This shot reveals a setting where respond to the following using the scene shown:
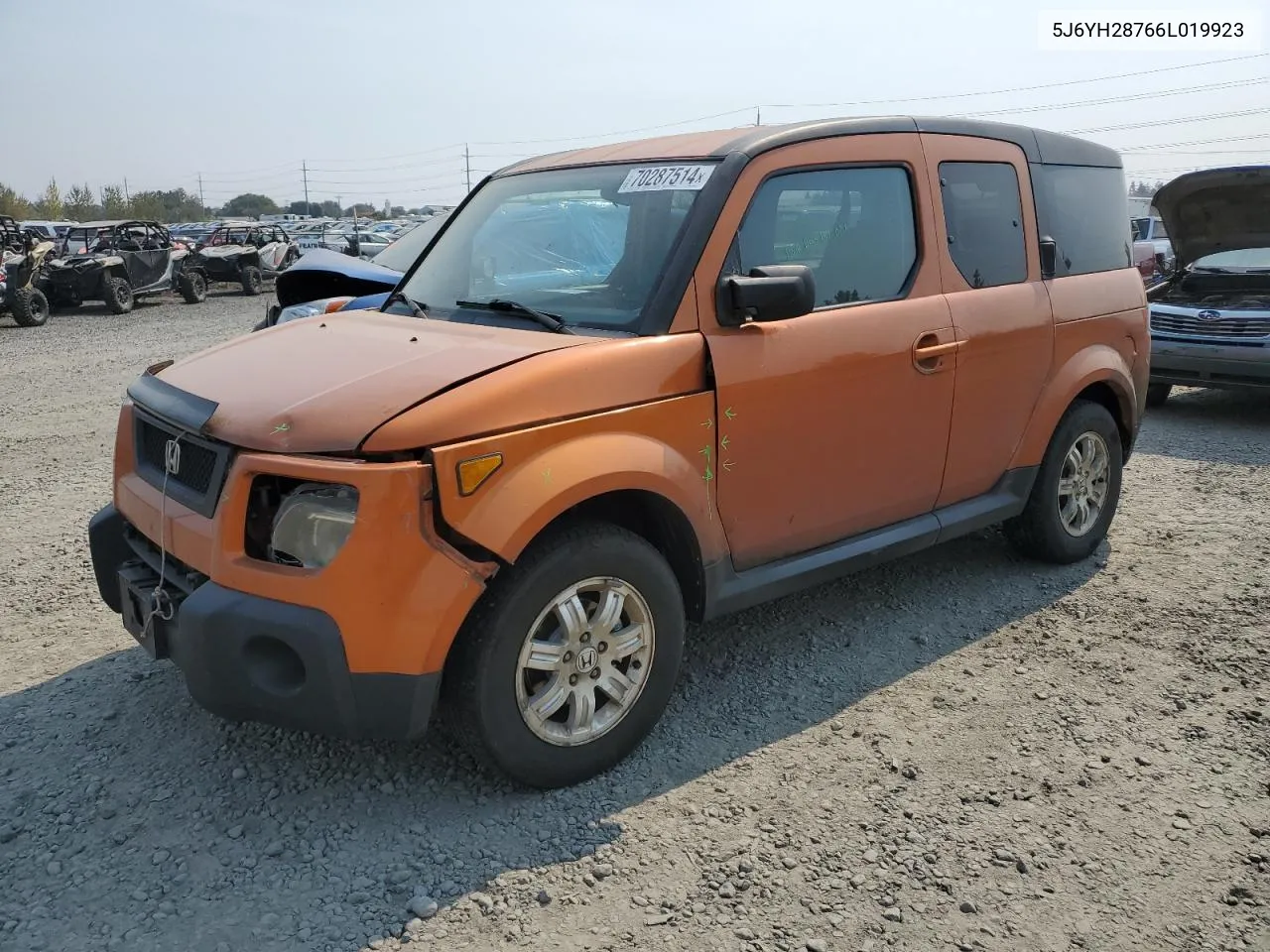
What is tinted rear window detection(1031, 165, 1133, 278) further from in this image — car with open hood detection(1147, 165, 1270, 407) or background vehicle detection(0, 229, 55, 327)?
background vehicle detection(0, 229, 55, 327)

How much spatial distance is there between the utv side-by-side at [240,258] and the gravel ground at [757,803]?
18362 millimetres

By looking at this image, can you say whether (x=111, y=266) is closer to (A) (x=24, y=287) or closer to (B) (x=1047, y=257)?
(A) (x=24, y=287)

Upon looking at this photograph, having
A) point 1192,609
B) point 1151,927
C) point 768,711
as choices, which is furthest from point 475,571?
point 1192,609

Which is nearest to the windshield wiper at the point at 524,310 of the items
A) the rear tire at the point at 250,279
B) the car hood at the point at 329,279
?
the car hood at the point at 329,279

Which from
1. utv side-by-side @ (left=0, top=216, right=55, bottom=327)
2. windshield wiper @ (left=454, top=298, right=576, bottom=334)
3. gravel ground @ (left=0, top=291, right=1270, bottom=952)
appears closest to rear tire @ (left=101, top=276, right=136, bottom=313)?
utv side-by-side @ (left=0, top=216, right=55, bottom=327)

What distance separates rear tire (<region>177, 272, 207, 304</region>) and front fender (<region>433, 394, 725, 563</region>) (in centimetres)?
1968

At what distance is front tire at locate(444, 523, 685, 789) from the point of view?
2846 millimetres

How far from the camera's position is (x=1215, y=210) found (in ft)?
29.3

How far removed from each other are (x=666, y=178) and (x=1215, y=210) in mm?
7465

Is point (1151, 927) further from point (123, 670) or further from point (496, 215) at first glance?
point (123, 670)

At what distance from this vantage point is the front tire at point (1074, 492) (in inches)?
186

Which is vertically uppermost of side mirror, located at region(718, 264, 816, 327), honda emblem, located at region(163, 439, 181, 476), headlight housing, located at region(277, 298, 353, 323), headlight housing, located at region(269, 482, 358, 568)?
side mirror, located at region(718, 264, 816, 327)

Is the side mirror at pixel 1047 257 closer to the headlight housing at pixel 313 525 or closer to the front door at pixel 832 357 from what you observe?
the front door at pixel 832 357

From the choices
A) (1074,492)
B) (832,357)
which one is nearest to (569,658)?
(832,357)
